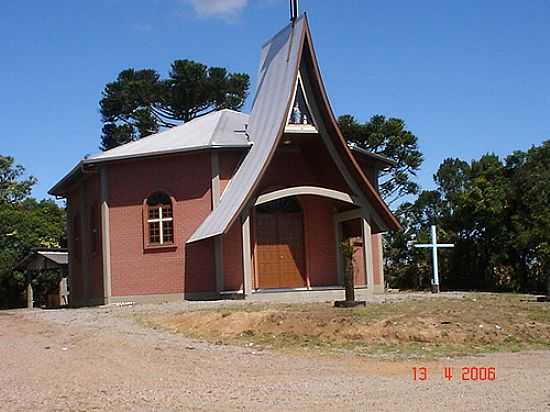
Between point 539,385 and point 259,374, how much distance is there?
12.4ft

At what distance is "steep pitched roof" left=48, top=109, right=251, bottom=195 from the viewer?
2467 centimetres

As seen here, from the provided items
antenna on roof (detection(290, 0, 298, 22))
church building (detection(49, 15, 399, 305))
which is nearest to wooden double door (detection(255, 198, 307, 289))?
church building (detection(49, 15, 399, 305))

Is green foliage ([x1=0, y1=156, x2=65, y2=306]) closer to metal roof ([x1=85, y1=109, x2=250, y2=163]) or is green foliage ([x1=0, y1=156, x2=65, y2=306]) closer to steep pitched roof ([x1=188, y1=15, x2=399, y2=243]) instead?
metal roof ([x1=85, y1=109, x2=250, y2=163])

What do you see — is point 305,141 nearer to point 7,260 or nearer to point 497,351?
point 497,351

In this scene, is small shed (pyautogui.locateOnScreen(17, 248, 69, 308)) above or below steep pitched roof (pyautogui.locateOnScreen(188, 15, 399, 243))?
below

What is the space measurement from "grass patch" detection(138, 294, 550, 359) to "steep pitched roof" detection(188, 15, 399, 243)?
17.6 feet

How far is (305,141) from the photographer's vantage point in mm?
24391

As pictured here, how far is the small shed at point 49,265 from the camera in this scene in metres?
36.4

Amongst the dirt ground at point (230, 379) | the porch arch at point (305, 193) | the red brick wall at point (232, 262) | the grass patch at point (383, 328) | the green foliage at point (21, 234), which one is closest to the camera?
the dirt ground at point (230, 379)

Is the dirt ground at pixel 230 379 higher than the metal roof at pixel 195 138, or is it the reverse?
the metal roof at pixel 195 138

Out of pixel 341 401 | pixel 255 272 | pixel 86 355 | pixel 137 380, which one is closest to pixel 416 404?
pixel 341 401

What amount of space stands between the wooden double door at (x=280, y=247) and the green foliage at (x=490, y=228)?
10913mm

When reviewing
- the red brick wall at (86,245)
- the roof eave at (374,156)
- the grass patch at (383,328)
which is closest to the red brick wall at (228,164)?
the roof eave at (374,156)

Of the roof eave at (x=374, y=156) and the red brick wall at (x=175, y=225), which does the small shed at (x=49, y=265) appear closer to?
the red brick wall at (x=175, y=225)
